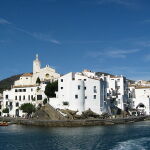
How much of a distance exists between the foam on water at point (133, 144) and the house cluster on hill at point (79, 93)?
142 ft

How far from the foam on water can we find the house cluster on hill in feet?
142

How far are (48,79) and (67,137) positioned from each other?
62.8 metres

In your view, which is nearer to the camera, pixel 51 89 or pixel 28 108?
pixel 28 108

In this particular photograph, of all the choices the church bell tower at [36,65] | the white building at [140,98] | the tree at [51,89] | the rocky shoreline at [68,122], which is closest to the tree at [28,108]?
the rocky shoreline at [68,122]

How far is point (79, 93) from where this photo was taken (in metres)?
106

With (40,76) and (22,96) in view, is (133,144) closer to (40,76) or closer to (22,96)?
(22,96)

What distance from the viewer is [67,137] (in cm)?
6825

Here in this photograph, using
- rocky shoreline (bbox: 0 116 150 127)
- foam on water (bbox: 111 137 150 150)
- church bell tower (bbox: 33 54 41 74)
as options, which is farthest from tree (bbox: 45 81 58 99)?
foam on water (bbox: 111 137 150 150)

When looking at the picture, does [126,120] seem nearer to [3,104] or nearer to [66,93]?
[66,93]

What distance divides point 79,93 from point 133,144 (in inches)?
1911

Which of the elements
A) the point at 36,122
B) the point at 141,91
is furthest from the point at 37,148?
the point at 141,91

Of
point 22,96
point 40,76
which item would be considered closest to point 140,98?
point 40,76

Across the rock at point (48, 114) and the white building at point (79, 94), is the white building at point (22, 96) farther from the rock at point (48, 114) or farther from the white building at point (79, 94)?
the rock at point (48, 114)

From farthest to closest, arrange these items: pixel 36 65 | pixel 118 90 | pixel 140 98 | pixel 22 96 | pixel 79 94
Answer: pixel 36 65 < pixel 140 98 < pixel 118 90 < pixel 22 96 < pixel 79 94
